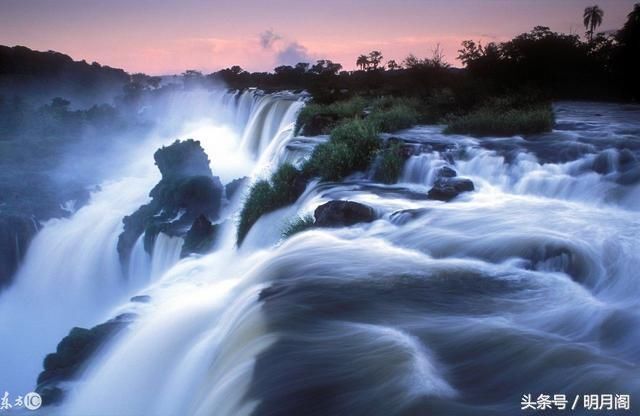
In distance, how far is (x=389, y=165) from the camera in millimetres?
12898

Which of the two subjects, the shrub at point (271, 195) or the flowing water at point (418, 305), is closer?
the flowing water at point (418, 305)

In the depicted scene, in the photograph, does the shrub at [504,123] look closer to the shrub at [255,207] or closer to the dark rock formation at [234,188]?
the shrub at [255,207]

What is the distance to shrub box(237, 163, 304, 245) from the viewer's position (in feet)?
41.8

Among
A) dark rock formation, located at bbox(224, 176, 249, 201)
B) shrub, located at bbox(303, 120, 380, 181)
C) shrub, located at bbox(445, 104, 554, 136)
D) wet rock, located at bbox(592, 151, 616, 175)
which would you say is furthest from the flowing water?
dark rock formation, located at bbox(224, 176, 249, 201)

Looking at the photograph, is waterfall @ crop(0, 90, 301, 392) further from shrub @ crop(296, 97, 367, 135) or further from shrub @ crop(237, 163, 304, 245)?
shrub @ crop(296, 97, 367, 135)

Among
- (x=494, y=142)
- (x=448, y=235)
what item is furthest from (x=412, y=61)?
(x=448, y=235)

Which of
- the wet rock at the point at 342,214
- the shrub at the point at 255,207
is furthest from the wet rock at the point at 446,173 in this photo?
the shrub at the point at 255,207

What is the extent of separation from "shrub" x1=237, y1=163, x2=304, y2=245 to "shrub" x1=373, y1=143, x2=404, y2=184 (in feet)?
6.39

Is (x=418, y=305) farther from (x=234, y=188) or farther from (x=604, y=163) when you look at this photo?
(x=234, y=188)

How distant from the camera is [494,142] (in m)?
14.9

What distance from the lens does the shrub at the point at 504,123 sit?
15.8 meters

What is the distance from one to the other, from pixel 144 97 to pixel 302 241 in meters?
54.6

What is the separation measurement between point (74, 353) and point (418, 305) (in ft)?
21.4

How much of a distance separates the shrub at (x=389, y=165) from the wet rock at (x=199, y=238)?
15.8ft
